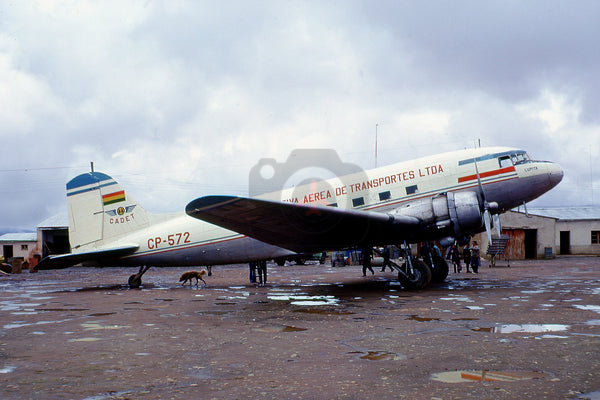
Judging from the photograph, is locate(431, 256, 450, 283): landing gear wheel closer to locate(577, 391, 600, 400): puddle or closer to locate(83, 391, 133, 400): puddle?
locate(577, 391, 600, 400): puddle

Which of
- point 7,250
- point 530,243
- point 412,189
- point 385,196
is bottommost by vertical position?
point 530,243

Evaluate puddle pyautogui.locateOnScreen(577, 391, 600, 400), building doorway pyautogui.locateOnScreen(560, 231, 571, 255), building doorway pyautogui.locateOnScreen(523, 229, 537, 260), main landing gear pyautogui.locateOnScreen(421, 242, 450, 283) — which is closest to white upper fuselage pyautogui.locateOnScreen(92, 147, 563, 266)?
main landing gear pyautogui.locateOnScreen(421, 242, 450, 283)

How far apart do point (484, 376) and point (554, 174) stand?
13.2 m

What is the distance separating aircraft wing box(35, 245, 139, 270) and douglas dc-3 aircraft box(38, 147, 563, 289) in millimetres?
36

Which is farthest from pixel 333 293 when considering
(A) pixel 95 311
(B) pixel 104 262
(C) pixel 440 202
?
(B) pixel 104 262

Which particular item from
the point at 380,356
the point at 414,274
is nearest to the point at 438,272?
the point at 414,274

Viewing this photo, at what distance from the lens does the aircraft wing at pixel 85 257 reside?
16.9 meters

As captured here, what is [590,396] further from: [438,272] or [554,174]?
[438,272]

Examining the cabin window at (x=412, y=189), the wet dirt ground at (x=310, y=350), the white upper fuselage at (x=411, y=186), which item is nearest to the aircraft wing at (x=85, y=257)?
the white upper fuselage at (x=411, y=186)

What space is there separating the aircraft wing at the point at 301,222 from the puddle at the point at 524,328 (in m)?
5.21

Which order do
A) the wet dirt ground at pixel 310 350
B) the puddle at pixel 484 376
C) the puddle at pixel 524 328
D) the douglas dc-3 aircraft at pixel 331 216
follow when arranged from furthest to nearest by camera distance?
the douglas dc-3 aircraft at pixel 331 216 → the puddle at pixel 524 328 → the puddle at pixel 484 376 → the wet dirt ground at pixel 310 350

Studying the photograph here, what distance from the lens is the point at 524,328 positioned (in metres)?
7.79

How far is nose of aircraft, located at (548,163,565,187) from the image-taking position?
16.1 meters

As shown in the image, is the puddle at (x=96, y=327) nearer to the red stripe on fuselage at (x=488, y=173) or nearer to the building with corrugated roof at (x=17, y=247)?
the red stripe on fuselage at (x=488, y=173)
